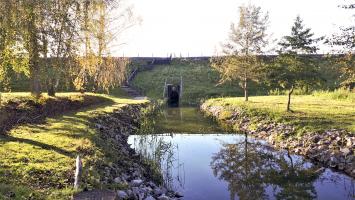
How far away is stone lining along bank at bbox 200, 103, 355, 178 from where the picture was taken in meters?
18.4

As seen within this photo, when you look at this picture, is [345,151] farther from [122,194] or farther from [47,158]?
[47,158]

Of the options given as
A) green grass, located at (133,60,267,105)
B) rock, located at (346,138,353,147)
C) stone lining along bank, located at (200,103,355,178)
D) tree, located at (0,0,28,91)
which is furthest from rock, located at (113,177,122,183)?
green grass, located at (133,60,267,105)

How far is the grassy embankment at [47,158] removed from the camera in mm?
11125

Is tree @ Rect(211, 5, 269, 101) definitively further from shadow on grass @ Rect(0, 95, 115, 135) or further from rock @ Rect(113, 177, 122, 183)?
rock @ Rect(113, 177, 122, 183)

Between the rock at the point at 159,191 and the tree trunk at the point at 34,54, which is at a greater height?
the tree trunk at the point at 34,54

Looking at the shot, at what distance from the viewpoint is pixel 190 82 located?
61.9m

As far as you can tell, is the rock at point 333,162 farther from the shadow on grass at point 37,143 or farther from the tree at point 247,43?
the tree at point 247,43

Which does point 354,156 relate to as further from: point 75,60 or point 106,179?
point 75,60

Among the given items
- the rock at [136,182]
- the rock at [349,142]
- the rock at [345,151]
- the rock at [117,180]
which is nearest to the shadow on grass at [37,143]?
the rock at [117,180]

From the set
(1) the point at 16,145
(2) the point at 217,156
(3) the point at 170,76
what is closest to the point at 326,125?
(2) the point at 217,156

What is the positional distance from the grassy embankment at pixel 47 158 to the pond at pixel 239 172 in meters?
2.99

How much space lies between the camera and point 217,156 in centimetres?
2102

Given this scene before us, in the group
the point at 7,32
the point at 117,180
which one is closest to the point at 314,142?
the point at 117,180

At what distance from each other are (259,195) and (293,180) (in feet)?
8.94
